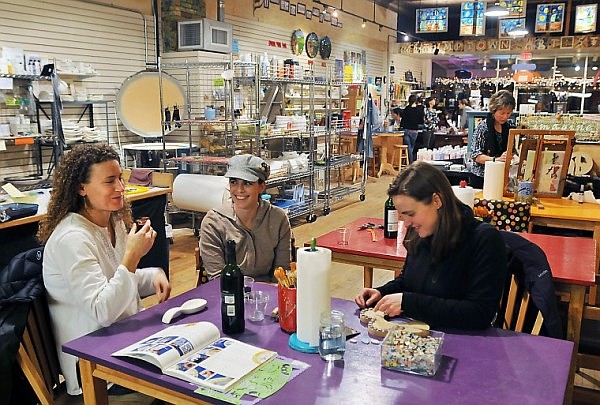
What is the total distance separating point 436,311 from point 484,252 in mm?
285

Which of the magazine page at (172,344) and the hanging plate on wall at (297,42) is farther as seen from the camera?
the hanging plate on wall at (297,42)

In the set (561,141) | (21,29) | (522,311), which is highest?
(21,29)

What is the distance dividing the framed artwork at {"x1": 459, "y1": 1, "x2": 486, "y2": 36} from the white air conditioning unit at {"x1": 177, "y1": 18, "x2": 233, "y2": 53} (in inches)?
287

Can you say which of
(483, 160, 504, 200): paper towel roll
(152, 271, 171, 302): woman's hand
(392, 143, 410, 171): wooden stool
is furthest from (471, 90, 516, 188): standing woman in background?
(392, 143, 410, 171): wooden stool

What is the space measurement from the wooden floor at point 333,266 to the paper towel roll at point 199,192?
516mm

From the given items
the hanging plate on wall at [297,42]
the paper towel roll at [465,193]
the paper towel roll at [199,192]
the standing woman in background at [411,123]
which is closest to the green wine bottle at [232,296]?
the paper towel roll at [465,193]

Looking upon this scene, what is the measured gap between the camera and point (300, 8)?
11.2 m

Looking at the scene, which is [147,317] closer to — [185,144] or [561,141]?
[561,141]

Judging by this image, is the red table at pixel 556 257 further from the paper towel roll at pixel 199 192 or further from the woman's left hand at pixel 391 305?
the paper towel roll at pixel 199 192

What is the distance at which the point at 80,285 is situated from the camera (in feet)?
6.72

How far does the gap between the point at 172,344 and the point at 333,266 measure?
3.75m

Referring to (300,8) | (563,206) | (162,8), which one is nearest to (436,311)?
(563,206)

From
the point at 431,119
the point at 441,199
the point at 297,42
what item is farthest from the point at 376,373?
the point at 431,119

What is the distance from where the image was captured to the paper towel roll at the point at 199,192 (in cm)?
596
